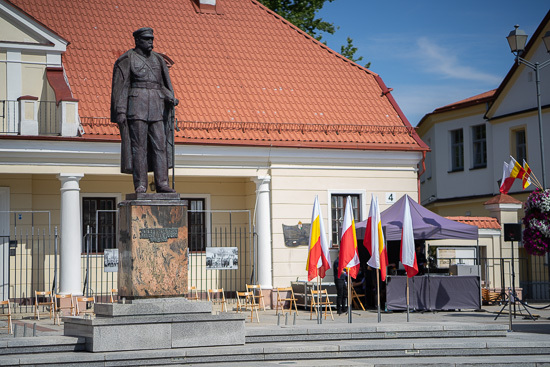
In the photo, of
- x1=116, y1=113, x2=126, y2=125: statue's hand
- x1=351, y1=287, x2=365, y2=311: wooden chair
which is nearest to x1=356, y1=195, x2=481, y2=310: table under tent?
x1=351, y1=287, x2=365, y2=311: wooden chair

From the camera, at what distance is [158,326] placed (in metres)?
13.3

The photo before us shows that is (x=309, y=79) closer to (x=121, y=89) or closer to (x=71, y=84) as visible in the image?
(x=71, y=84)

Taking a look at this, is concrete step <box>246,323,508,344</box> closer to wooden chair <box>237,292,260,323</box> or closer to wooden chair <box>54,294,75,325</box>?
wooden chair <box>237,292,260,323</box>

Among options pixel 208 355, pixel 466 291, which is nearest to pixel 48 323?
pixel 208 355

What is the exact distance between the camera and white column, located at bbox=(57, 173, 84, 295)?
73.7 feet

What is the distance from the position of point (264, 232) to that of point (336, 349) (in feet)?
35.5

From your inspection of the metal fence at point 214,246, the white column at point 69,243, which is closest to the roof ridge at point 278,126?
the white column at point 69,243

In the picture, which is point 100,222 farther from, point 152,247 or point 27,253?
point 152,247

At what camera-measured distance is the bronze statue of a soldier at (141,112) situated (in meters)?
14.3

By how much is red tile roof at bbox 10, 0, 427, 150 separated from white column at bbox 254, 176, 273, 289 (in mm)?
1286

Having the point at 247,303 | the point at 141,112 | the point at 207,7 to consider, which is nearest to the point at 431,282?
the point at 247,303

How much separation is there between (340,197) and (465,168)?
12803mm

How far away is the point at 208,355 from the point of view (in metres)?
13.0

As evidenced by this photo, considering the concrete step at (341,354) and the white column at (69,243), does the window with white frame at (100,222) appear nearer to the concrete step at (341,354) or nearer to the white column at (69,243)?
the white column at (69,243)
